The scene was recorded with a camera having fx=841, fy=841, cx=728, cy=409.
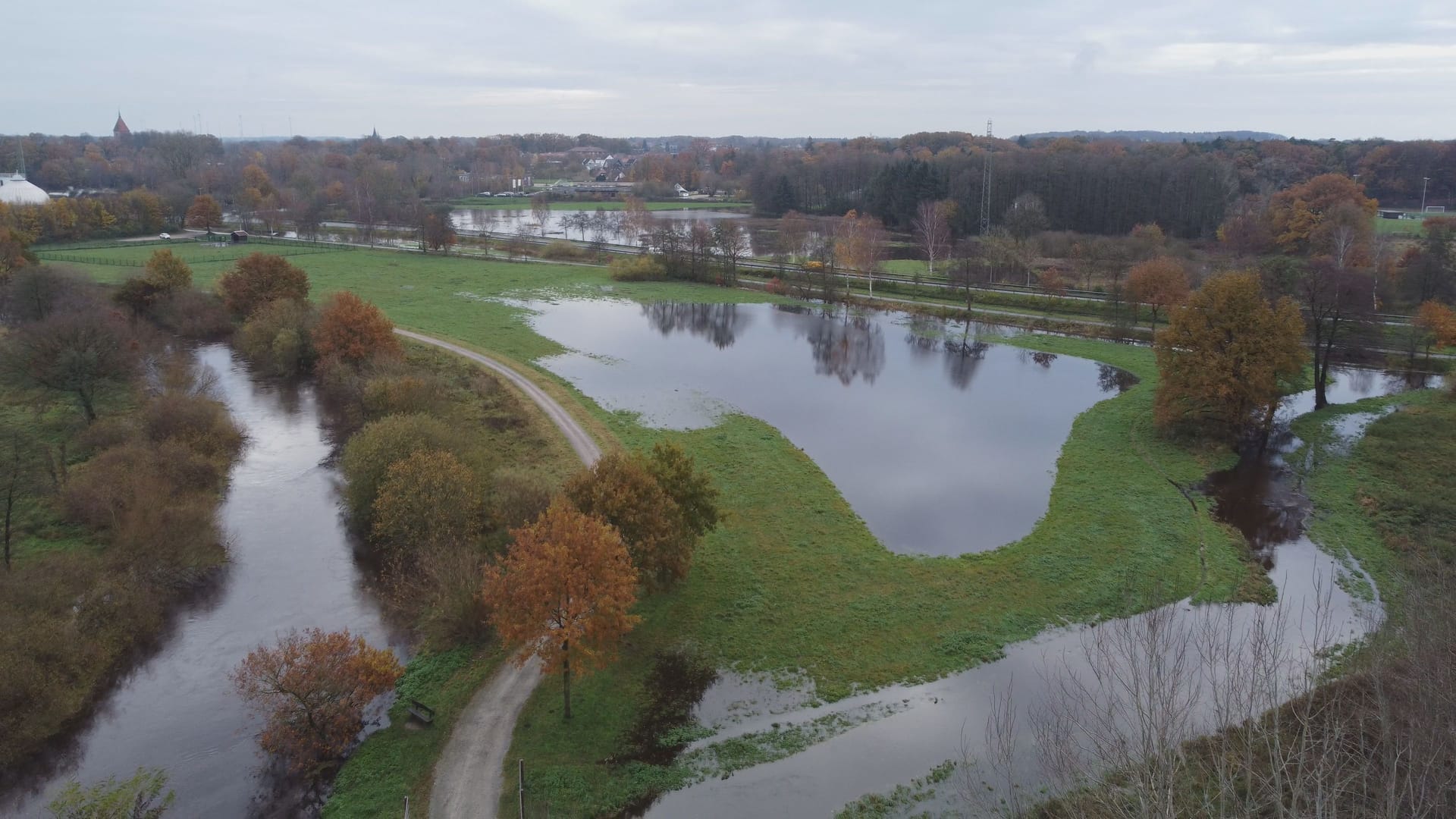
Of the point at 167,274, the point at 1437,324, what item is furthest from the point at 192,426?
the point at 1437,324

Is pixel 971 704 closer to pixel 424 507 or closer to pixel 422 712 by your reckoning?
pixel 422 712

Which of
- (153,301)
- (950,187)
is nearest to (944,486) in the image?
(153,301)

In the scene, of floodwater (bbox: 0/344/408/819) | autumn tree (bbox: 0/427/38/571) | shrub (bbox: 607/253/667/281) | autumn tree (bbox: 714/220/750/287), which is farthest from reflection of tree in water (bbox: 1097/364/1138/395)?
autumn tree (bbox: 0/427/38/571)

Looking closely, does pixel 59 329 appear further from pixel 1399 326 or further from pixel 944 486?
pixel 1399 326

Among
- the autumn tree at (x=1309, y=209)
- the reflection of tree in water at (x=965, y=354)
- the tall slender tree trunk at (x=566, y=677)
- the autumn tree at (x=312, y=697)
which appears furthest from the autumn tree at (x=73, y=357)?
the autumn tree at (x=1309, y=209)

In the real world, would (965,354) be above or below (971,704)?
above
